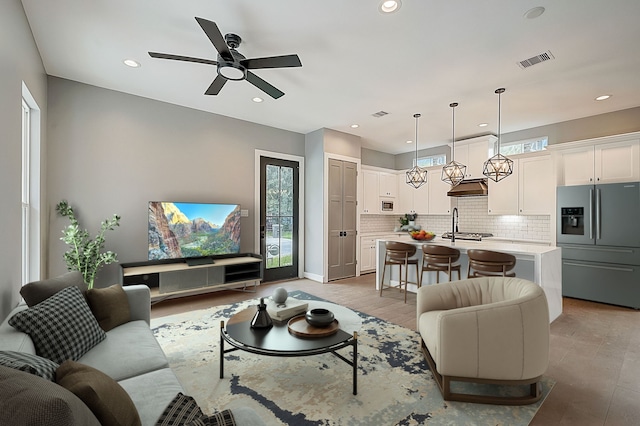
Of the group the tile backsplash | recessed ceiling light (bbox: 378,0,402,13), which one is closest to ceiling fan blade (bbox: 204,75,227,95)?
recessed ceiling light (bbox: 378,0,402,13)

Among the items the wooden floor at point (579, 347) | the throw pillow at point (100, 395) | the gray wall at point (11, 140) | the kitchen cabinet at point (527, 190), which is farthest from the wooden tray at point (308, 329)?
the kitchen cabinet at point (527, 190)

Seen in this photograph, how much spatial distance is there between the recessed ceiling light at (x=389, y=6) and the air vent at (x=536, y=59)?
68.9 inches

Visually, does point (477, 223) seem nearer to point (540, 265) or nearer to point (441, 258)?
point (441, 258)

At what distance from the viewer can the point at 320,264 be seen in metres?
5.80

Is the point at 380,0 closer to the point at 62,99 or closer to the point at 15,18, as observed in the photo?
the point at 15,18

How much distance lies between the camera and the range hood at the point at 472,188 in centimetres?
593

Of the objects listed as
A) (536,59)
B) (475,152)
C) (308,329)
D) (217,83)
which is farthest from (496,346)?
(475,152)

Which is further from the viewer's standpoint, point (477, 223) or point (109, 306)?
point (477, 223)

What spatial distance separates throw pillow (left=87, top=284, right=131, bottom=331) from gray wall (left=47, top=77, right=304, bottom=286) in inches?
80.3

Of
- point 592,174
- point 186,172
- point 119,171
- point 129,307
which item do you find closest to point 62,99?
point 119,171

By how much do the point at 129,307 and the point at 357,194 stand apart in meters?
4.68

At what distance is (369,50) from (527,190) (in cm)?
411

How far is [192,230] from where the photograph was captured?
448 centimetres

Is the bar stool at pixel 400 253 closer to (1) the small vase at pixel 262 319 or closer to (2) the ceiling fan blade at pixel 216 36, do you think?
(1) the small vase at pixel 262 319
